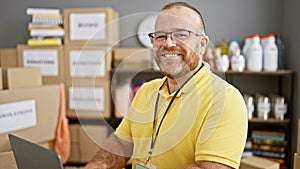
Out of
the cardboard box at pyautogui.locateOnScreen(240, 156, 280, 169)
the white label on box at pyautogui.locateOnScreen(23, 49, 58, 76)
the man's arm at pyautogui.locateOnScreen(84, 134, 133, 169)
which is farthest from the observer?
the white label on box at pyautogui.locateOnScreen(23, 49, 58, 76)

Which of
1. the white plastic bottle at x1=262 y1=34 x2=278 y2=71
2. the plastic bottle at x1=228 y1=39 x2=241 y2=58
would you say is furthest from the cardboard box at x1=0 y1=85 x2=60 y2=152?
the white plastic bottle at x1=262 y1=34 x2=278 y2=71

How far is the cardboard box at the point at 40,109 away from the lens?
1.82m

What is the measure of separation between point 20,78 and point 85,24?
813 millimetres

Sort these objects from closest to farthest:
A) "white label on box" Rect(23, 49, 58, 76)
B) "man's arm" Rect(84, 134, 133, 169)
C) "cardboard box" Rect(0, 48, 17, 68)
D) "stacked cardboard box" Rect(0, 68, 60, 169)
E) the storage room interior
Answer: "man's arm" Rect(84, 134, 133, 169)
"stacked cardboard box" Rect(0, 68, 60, 169)
the storage room interior
"white label on box" Rect(23, 49, 58, 76)
"cardboard box" Rect(0, 48, 17, 68)

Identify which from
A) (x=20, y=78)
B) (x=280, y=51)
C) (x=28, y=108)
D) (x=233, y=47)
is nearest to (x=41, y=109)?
(x=28, y=108)

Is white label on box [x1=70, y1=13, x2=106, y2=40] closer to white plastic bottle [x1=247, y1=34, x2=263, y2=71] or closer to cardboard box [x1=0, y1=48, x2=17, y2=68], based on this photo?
cardboard box [x1=0, y1=48, x2=17, y2=68]

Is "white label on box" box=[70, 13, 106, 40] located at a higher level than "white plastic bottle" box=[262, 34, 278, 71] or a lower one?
higher

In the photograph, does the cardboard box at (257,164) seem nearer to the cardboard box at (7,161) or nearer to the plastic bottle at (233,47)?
the plastic bottle at (233,47)

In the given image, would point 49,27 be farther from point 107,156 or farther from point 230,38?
point 107,156

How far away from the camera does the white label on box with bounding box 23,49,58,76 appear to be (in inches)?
103

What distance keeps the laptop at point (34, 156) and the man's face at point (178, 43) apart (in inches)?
16.4

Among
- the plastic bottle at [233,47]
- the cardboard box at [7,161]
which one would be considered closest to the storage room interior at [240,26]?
the plastic bottle at [233,47]

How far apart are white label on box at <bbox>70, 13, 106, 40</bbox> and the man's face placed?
1692 millimetres

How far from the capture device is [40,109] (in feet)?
6.68
